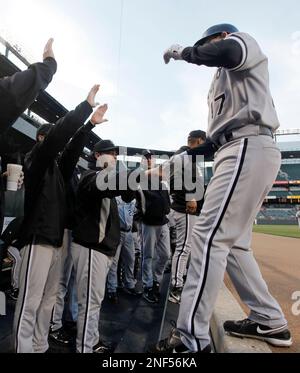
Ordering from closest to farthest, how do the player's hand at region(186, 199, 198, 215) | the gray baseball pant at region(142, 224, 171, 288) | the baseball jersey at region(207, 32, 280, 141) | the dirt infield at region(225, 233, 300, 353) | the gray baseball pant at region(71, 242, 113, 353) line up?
the baseball jersey at region(207, 32, 280, 141) → the gray baseball pant at region(71, 242, 113, 353) → the dirt infield at region(225, 233, 300, 353) → the player's hand at region(186, 199, 198, 215) → the gray baseball pant at region(142, 224, 171, 288)

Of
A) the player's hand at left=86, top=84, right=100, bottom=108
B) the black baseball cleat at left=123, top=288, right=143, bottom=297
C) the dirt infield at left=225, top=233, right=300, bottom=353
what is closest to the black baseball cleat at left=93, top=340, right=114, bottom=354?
the dirt infield at left=225, top=233, right=300, bottom=353

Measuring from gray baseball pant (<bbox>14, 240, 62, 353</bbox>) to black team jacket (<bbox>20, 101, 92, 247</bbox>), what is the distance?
0.10 meters

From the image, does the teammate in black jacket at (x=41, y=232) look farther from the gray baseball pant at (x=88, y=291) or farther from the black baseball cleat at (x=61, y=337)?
the black baseball cleat at (x=61, y=337)

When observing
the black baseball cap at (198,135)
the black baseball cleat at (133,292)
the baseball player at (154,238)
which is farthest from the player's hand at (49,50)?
the black baseball cleat at (133,292)

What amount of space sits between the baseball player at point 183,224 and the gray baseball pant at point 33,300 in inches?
67.8

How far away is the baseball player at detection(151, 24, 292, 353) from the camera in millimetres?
1582

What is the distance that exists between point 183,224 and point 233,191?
2.45m

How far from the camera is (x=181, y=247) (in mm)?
3979

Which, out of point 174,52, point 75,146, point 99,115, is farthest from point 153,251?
point 174,52

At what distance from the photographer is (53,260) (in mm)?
2307

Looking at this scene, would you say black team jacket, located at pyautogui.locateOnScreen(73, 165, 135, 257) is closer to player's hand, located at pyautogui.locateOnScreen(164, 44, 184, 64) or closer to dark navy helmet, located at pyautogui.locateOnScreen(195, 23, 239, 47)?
player's hand, located at pyautogui.locateOnScreen(164, 44, 184, 64)

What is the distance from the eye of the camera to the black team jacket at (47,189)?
6.93 feet

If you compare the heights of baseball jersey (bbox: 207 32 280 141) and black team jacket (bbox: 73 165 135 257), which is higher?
baseball jersey (bbox: 207 32 280 141)

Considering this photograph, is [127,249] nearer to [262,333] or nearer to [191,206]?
[191,206]
